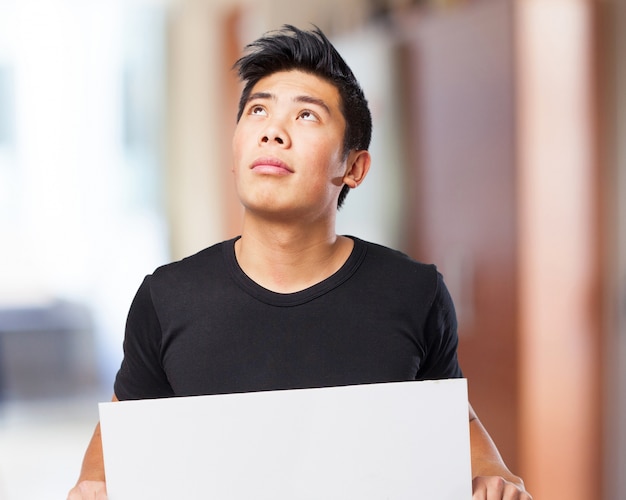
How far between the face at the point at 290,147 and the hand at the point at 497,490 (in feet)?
1.38

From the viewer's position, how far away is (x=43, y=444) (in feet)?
14.8

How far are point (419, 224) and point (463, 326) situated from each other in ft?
1.35

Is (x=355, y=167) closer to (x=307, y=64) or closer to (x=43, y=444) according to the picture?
(x=307, y=64)

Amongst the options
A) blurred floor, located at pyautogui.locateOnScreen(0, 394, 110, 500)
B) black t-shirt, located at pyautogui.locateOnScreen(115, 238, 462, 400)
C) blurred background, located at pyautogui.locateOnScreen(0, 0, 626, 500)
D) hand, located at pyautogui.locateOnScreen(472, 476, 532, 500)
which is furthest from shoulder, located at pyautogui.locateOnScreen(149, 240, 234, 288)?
blurred floor, located at pyautogui.locateOnScreen(0, 394, 110, 500)

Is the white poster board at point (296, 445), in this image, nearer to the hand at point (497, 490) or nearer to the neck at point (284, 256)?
the hand at point (497, 490)

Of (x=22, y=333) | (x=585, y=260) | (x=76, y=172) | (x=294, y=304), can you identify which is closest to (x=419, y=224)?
(x=585, y=260)

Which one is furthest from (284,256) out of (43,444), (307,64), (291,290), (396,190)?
(43,444)

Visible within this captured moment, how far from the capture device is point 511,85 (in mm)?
2775

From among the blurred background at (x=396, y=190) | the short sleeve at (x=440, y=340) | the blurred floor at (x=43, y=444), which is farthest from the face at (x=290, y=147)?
the blurred floor at (x=43, y=444)

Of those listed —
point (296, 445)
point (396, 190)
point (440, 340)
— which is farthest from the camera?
point (396, 190)

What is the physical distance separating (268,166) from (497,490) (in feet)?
1.61

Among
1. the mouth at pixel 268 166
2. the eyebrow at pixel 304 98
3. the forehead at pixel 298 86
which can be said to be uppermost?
the forehead at pixel 298 86

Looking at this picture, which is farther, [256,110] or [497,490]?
[256,110]

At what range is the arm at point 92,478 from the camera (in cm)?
106
